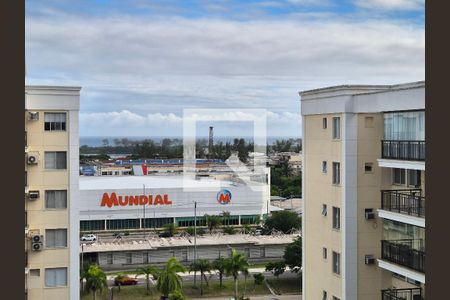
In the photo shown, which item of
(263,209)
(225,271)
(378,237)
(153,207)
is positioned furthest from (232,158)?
(378,237)

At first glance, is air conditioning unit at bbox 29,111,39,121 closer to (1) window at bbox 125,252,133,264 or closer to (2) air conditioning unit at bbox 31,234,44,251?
(2) air conditioning unit at bbox 31,234,44,251

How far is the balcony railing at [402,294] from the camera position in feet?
10.9

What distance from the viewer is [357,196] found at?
11.7 ft

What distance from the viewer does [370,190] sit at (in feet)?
11.7

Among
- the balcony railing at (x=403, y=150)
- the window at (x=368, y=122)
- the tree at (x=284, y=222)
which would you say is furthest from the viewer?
the tree at (x=284, y=222)

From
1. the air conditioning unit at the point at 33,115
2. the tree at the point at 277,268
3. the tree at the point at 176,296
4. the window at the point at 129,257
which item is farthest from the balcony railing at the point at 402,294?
the window at the point at 129,257

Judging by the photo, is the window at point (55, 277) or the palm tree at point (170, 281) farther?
the palm tree at point (170, 281)

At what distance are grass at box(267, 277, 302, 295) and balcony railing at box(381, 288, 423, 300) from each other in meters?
4.81

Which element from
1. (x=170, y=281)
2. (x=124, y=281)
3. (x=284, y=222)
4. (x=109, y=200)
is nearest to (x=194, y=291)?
(x=124, y=281)

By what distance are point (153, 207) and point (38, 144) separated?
9.55m

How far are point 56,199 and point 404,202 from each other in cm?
209

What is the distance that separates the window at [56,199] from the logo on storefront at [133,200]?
9.21m

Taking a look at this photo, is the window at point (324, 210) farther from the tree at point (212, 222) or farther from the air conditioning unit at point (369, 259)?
the tree at point (212, 222)

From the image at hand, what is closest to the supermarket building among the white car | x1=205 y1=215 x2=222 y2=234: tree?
x1=205 y1=215 x2=222 y2=234: tree
